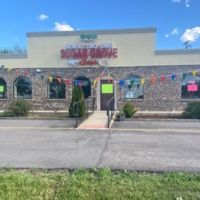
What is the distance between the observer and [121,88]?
50.4ft

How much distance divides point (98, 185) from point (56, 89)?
42.1ft

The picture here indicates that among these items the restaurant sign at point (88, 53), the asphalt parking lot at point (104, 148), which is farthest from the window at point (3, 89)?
the asphalt parking lot at point (104, 148)

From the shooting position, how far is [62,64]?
51.5 ft

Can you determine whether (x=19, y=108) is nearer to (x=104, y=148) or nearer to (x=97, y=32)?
(x=97, y=32)

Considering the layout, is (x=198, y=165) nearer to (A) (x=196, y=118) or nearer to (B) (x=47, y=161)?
(B) (x=47, y=161)

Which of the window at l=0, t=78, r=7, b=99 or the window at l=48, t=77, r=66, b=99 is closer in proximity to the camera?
the window at l=48, t=77, r=66, b=99

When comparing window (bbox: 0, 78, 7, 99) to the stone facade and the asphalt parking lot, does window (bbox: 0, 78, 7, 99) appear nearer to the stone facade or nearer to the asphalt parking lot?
the stone facade

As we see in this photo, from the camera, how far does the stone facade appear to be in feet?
49.0

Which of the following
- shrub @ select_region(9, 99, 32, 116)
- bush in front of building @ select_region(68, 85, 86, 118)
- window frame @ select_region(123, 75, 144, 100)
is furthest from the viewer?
window frame @ select_region(123, 75, 144, 100)

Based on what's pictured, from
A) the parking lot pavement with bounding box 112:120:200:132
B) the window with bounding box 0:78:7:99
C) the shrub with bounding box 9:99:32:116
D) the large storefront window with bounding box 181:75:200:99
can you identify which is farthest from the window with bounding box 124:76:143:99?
the window with bounding box 0:78:7:99

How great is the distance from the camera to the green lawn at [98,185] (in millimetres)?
3588

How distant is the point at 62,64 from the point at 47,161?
446 inches

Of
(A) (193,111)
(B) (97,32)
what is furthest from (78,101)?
(A) (193,111)

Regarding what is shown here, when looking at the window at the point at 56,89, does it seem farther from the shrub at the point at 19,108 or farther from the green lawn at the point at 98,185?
the green lawn at the point at 98,185
